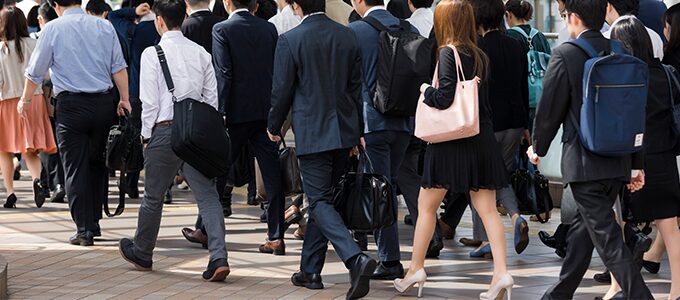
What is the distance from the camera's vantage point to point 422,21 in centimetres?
1084

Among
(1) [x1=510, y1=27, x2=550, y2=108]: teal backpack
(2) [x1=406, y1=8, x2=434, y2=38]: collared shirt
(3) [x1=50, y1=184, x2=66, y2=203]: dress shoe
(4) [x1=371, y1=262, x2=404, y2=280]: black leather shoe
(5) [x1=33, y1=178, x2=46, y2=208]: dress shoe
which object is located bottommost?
(3) [x1=50, y1=184, x2=66, y2=203]: dress shoe

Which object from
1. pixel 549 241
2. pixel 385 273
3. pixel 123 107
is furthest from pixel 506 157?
pixel 123 107

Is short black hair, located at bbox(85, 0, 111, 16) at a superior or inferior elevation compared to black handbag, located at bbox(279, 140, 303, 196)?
superior

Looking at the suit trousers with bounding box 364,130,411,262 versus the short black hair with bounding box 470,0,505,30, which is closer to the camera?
the suit trousers with bounding box 364,130,411,262

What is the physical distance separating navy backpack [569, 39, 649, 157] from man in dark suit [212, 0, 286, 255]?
330cm

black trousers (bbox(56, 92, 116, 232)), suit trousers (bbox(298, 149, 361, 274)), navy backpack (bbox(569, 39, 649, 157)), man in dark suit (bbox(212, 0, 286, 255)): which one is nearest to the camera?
navy backpack (bbox(569, 39, 649, 157))

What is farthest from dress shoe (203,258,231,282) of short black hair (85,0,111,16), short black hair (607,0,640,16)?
short black hair (85,0,111,16)

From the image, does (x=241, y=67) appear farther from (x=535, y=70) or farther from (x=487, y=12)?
(x=535, y=70)

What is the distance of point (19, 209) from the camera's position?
13.2m

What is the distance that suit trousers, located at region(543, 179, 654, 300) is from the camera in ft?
24.5

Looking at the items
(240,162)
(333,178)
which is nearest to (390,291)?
(333,178)

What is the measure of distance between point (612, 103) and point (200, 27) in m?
4.47

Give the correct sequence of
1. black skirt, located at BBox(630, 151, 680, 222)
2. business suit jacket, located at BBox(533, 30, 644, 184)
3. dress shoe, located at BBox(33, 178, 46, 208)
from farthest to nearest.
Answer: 1. dress shoe, located at BBox(33, 178, 46, 208)
2. black skirt, located at BBox(630, 151, 680, 222)
3. business suit jacket, located at BBox(533, 30, 644, 184)

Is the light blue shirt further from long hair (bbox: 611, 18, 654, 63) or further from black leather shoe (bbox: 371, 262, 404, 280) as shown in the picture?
long hair (bbox: 611, 18, 654, 63)
